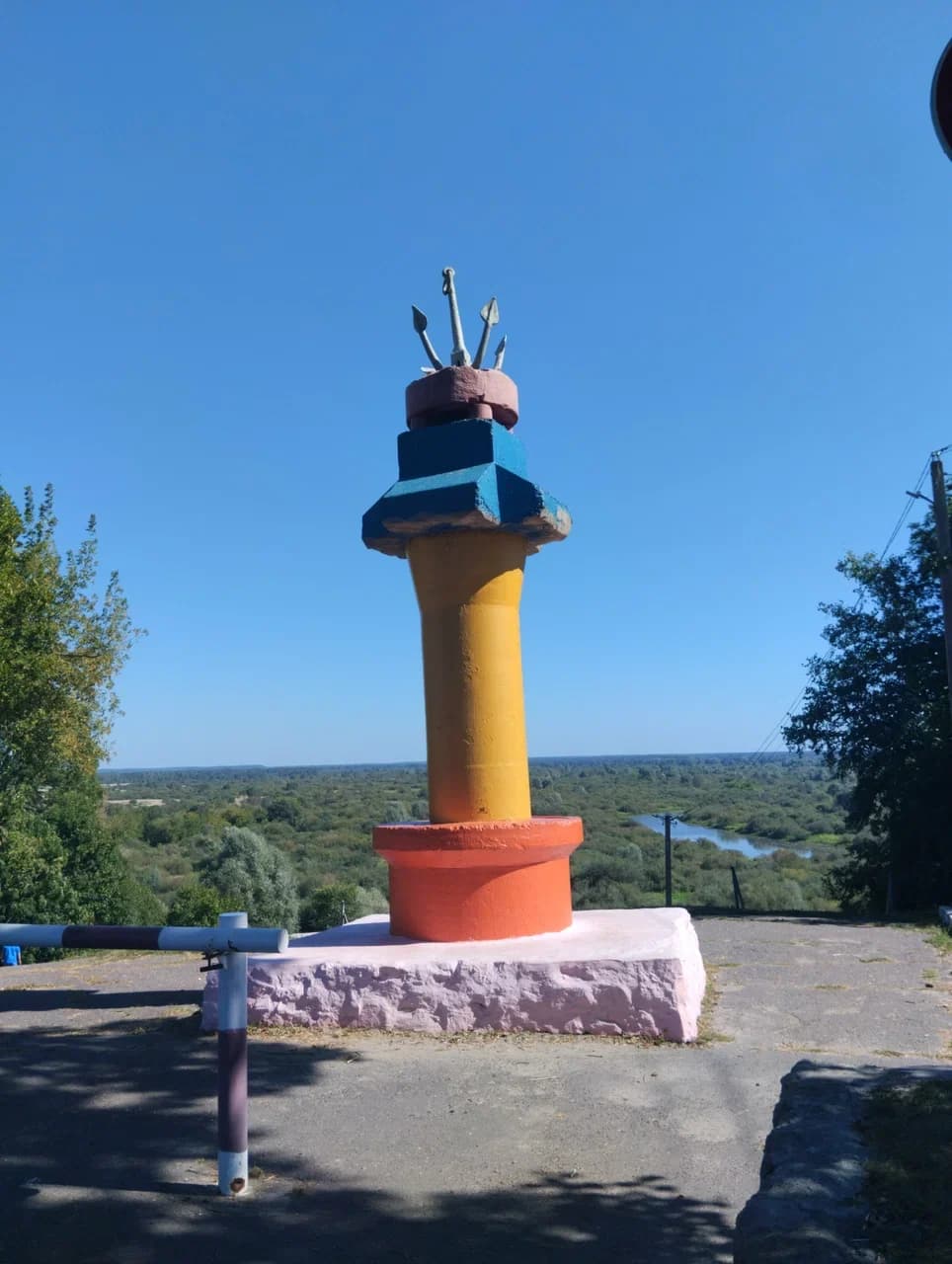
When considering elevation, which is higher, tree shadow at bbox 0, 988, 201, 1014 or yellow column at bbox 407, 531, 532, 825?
yellow column at bbox 407, 531, 532, 825

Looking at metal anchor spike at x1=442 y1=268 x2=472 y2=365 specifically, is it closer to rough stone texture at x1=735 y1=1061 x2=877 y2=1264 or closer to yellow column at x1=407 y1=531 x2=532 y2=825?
yellow column at x1=407 y1=531 x2=532 y2=825

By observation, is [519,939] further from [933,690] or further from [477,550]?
[933,690]

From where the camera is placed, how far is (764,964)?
8695 mm

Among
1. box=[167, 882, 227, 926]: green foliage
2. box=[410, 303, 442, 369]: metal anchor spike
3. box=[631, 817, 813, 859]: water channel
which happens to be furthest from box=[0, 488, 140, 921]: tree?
box=[631, 817, 813, 859]: water channel


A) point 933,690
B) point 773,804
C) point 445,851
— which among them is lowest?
point 773,804

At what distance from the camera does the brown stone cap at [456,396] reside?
24.8 feet

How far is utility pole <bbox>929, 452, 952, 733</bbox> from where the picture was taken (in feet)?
40.4

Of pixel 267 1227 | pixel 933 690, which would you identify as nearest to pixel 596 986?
pixel 267 1227

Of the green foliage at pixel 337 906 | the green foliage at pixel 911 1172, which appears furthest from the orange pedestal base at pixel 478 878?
the green foliage at pixel 337 906

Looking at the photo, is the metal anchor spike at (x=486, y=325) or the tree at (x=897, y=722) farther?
the tree at (x=897, y=722)

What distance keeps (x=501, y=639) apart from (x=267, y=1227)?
4530 millimetres

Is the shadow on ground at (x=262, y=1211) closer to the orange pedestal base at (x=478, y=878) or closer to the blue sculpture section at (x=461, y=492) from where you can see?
the orange pedestal base at (x=478, y=878)

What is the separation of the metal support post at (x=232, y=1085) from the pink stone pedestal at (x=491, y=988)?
2490mm

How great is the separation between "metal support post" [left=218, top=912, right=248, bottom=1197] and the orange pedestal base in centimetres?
308
